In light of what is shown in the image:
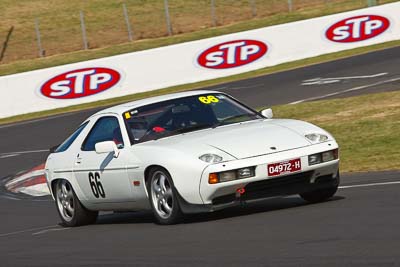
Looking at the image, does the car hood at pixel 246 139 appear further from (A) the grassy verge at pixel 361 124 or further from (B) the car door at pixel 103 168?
(A) the grassy verge at pixel 361 124

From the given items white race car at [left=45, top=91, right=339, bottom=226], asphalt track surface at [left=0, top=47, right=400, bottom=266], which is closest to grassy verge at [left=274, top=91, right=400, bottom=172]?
asphalt track surface at [left=0, top=47, right=400, bottom=266]

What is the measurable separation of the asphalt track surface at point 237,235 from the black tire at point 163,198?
0.41 ft

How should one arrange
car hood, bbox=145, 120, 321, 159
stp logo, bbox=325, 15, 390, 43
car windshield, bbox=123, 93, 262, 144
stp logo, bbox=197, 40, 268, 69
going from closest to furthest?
car hood, bbox=145, 120, 321, 159 < car windshield, bbox=123, 93, 262, 144 < stp logo, bbox=197, 40, 268, 69 < stp logo, bbox=325, 15, 390, 43

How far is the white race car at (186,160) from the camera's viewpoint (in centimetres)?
993

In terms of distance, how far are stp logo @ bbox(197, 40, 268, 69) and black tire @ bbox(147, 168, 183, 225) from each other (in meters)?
23.5

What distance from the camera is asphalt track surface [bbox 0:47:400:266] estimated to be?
7613 mm

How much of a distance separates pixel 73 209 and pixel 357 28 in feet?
83.0

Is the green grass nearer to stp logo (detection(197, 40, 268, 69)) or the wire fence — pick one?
the wire fence

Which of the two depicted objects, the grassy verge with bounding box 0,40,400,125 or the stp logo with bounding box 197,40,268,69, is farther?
the stp logo with bounding box 197,40,268,69

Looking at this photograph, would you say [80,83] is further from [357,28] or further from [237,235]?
[237,235]

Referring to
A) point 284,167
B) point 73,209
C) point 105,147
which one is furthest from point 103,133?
point 284,167

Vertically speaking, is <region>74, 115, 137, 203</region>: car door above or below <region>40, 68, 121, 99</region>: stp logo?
above

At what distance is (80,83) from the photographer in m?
32.5

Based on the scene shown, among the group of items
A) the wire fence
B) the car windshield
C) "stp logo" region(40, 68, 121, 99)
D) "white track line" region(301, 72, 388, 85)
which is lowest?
the wire fence
